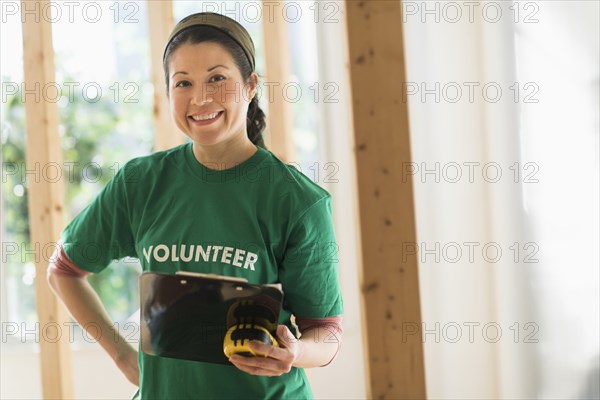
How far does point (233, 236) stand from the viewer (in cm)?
100

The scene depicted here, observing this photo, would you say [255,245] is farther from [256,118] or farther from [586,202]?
[586,202]

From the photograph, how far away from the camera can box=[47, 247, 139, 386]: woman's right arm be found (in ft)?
3.93

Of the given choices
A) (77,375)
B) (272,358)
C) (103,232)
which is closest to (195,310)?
(272,358)

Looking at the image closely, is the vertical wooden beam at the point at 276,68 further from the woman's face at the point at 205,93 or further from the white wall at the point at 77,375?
the white wall at the point at 77,375

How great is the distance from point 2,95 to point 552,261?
169cm

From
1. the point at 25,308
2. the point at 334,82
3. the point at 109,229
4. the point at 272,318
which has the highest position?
the point at 334,82

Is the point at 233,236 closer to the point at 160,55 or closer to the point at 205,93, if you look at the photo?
the point at 205,93

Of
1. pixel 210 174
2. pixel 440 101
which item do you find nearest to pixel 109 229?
pixel 210 174

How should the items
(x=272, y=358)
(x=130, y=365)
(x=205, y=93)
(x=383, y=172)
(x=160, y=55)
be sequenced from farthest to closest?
(x=160, y=55) → (x=130, y=365) → (x=205, y=93) → (x=272, y=358) → (x=383, y=172)

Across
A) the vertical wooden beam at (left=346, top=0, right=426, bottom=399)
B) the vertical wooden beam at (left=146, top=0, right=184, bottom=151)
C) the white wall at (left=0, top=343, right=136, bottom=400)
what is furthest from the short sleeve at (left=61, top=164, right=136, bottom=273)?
the white wall at (left=0, top=343, right=136, bottom=400)

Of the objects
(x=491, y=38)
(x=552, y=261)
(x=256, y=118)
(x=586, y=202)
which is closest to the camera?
(x=256, y=118)

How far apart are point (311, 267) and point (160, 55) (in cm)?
86

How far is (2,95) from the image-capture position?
7.25 feet

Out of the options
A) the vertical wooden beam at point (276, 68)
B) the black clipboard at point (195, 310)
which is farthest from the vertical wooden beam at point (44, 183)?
the black clipboard at point (195, 310)
